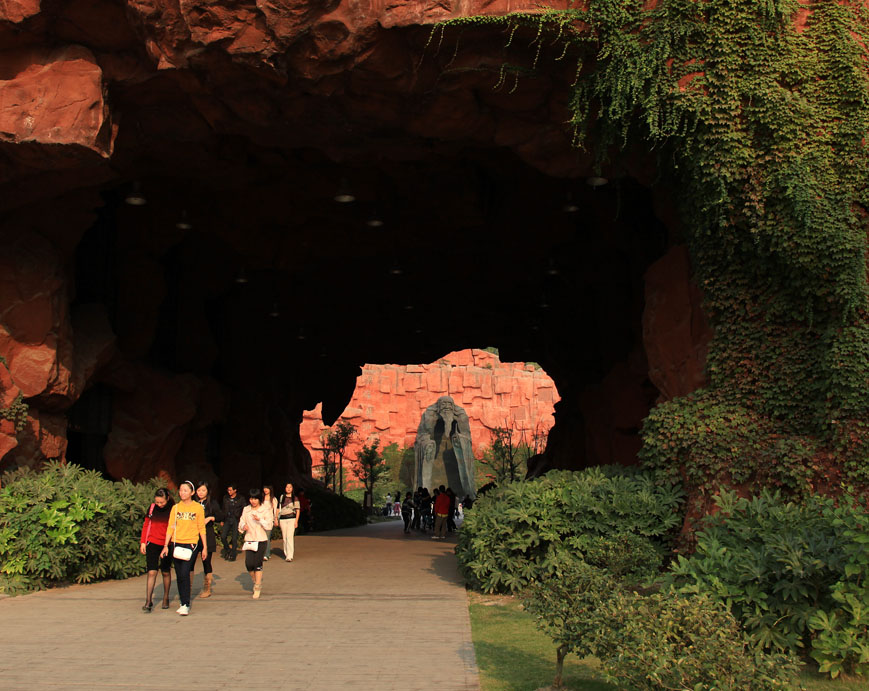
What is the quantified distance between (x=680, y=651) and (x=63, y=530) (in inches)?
397

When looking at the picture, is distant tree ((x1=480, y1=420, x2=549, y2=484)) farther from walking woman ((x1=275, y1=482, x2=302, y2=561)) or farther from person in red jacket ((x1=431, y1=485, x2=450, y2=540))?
walking woman ((x1=275, y1=482, x2=302, y2=561))

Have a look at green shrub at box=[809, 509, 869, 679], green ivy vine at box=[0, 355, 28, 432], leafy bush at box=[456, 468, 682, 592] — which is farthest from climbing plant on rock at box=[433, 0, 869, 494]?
green ivy vine at box=[0, 355, 28, 432]

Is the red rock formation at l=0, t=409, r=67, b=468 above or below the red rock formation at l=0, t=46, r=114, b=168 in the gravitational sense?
below

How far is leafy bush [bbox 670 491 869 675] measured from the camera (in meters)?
6.48

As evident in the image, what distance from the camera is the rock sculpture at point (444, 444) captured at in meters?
43.6

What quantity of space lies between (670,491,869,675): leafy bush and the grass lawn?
0.37 m

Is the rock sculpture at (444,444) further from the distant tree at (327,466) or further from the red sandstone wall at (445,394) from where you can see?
the red sandstone wall at (445,394)

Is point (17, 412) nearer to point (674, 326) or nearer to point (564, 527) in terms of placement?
point (564, 527)

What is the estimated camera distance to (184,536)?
9.66 meters

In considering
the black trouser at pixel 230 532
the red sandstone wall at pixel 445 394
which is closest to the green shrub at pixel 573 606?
the black trouser at pixel 230 532

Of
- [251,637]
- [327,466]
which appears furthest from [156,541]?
[327,466]

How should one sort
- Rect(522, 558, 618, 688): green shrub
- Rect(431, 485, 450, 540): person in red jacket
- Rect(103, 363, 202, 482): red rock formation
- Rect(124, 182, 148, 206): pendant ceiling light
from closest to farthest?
Rect(522, 558, 618, 688): green shrub
Rect(124, 182, 148, 206): pendant ceiling light
Rect(103, 363, 202, 482): red rock formation
Rect(431, 485, 450, 540): person in red jacket

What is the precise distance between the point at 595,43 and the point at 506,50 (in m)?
1.27

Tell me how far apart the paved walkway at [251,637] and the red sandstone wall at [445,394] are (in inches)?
3232
